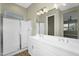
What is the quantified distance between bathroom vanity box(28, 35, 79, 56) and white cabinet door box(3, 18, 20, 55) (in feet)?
0.94

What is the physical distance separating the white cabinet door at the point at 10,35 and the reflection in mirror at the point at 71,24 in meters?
0.89

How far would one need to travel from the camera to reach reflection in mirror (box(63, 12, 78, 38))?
1.33 m

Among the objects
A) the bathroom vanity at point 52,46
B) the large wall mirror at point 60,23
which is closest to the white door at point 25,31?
the bathroom vanity at point 52,46

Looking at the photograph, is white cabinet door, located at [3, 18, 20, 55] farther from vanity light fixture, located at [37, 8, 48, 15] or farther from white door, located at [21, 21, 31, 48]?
vanity light fixture, located at [37, 8, 48, 15]

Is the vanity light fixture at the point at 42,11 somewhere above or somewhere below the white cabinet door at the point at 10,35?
above

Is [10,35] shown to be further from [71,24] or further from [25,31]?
[71,24]

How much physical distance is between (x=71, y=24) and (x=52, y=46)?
0.50m

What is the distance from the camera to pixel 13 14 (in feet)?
4.91

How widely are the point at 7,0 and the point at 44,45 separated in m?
1.07

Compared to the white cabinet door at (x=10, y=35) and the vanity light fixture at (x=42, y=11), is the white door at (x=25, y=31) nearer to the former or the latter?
the white cabinet door at (x=10, y=35)

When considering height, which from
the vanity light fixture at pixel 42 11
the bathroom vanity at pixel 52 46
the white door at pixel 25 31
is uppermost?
the vanity light fixture at pixel 42 11

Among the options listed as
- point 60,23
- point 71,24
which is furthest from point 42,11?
point 71,24

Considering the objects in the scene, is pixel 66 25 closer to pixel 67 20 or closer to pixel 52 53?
pixel 67 20

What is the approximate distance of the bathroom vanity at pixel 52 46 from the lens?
1.31 meters
